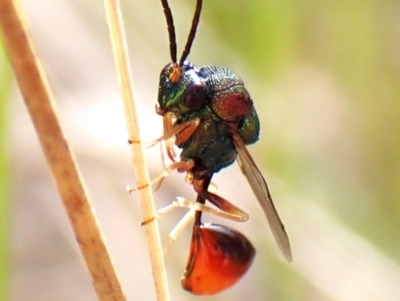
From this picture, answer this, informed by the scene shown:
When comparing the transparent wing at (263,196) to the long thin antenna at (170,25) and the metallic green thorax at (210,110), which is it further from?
the long thin antenna at (170,25)

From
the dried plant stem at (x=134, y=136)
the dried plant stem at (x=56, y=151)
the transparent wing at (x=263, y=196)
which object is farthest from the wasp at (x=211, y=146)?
the dried plant stem at (x=56, y=151)

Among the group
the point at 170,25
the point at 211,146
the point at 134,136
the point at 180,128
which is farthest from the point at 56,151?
the point at 211,146

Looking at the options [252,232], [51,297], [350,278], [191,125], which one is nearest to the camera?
[191,125]

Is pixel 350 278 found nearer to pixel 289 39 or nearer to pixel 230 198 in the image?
pixel 230 198

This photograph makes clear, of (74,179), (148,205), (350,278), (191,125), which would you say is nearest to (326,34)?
(350,278)

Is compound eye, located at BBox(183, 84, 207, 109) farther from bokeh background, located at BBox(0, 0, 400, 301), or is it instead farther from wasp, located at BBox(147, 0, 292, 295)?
bokeh background, located at BBox(0, 0, 400, 301)

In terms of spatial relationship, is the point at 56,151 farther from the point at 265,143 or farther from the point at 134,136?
the point at 265,143
